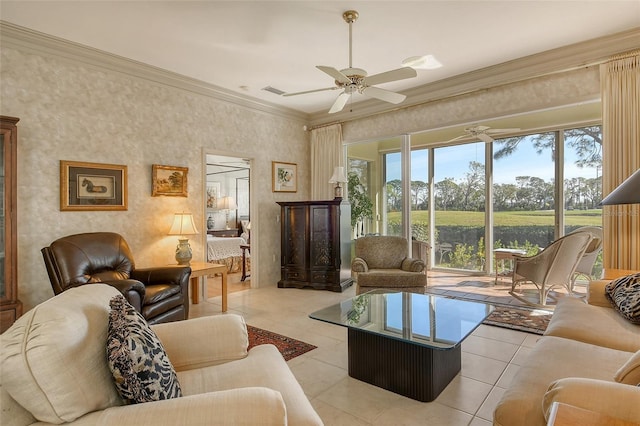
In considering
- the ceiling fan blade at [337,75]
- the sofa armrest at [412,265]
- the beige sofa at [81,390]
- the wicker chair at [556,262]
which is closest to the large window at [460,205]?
the wicker chair at [556,262]

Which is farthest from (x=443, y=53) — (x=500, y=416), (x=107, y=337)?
(x=107, y=337)

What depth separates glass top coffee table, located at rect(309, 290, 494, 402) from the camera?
6.97 feet

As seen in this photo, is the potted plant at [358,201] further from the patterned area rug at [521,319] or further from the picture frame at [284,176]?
the patterned area rug at [521,319]

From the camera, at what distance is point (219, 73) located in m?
4.24

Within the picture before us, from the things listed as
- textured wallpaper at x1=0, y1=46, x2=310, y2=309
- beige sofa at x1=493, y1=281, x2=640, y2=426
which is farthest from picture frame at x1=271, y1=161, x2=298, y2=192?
beige sofa at x1=493, y1=281, x2=640, y2=426

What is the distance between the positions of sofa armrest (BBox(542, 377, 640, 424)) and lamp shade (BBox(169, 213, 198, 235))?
3.85 meters

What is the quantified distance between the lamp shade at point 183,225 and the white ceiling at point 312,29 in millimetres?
1851

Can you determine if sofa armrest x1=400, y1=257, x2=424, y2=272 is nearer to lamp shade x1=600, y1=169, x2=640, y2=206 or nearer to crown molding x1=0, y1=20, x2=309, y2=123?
lamp shade x1=600, y1=169, x2=640, y2=206

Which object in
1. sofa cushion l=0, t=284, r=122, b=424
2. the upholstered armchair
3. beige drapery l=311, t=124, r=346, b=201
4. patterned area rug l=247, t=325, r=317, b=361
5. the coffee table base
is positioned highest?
beige drapery l=311, t=124, r=346, b=201

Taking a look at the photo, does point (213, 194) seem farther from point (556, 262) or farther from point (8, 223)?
point (556, 262)

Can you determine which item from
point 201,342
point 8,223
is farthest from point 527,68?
point 8,223

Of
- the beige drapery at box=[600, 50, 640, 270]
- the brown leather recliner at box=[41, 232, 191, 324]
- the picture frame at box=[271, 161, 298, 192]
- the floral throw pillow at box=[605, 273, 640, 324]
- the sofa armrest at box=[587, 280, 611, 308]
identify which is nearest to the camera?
the floral throw pillow at box=[605, 273, 640, 324]

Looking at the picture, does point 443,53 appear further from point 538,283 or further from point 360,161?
point 538,283

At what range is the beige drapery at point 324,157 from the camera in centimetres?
578
